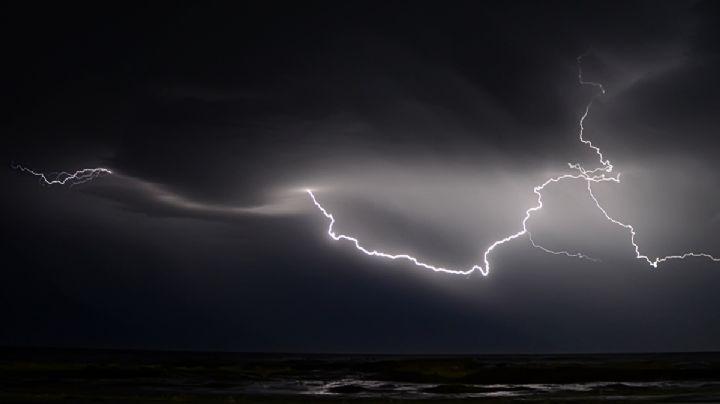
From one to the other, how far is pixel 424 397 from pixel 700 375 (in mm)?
23052

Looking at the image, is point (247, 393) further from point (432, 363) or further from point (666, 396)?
point (432, 363)

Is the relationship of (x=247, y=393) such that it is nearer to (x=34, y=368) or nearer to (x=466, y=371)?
(x=466, y=371)

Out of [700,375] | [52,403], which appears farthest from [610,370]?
[52,403]

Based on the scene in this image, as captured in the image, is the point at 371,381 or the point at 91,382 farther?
the point at 371,381

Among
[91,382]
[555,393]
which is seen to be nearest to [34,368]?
[91,382]

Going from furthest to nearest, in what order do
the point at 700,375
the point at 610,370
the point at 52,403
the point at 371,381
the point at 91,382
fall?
the point at 610,370 → the point at 700,375 → the point at 371,381 → the point at 91,382 → the point at 52,403

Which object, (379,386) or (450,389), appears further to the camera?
(379,386)

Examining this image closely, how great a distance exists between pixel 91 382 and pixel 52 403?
11.8 metres

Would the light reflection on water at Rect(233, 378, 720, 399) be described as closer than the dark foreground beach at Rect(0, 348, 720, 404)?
No

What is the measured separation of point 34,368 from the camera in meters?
47.8

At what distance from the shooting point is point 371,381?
41156 millimetres

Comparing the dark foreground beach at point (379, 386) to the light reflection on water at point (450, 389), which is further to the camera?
the light reflection on water at point (450, 389)

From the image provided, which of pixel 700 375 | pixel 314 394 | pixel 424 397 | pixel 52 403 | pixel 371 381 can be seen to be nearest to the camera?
pixel 52 403

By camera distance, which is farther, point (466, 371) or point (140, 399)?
point (466, 371)
